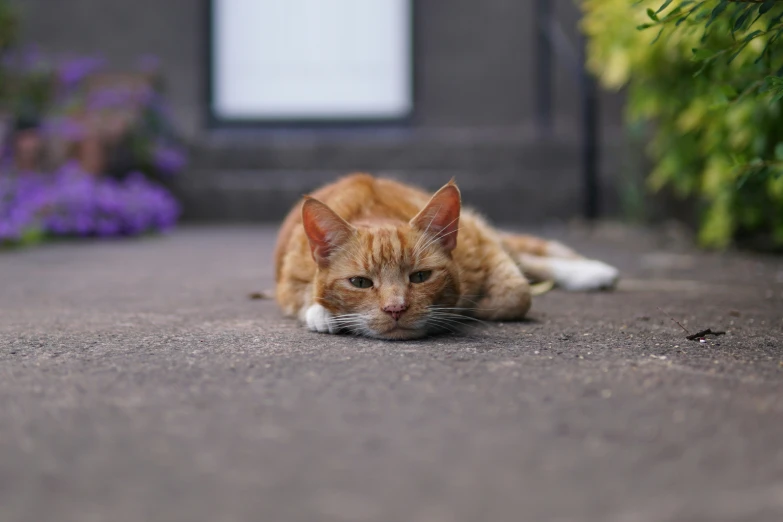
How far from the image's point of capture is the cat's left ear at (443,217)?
7.05ft

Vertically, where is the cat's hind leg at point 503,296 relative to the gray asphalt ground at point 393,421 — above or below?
above

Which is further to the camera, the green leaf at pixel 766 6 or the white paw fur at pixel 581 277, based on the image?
the white paw fur at pixel 581 277

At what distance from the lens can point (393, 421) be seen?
1.34 m

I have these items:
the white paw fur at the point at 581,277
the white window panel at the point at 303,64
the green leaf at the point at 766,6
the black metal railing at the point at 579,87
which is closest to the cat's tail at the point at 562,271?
the white paw fur at the point at 581,277

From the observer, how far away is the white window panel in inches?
321

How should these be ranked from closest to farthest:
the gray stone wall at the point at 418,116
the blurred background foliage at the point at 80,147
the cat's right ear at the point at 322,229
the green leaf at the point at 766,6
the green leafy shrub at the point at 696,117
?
the green leaf at the point at 766,6
the cat's right ear at the point at 322,229
the green leafy shrub at the point at 696,117
the blurred background foliage at the point at 80,147
the gray stone wall at the point at 418,116

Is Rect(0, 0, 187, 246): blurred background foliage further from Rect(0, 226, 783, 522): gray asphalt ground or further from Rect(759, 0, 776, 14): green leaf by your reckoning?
Rect(759, 0, 776, 14): green leaf

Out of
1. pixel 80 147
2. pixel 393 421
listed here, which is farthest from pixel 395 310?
pixel 80 147

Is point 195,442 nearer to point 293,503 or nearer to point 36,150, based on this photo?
point 293,503

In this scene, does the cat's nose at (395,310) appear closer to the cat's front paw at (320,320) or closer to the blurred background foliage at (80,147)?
the cat's front paw at (320,320)

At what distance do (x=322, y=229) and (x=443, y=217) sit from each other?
1.11 ft

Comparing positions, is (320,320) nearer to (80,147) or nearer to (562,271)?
(562,271)

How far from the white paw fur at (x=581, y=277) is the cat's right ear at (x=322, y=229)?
1.20 metres

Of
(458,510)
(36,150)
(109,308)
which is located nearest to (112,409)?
(458,510)
